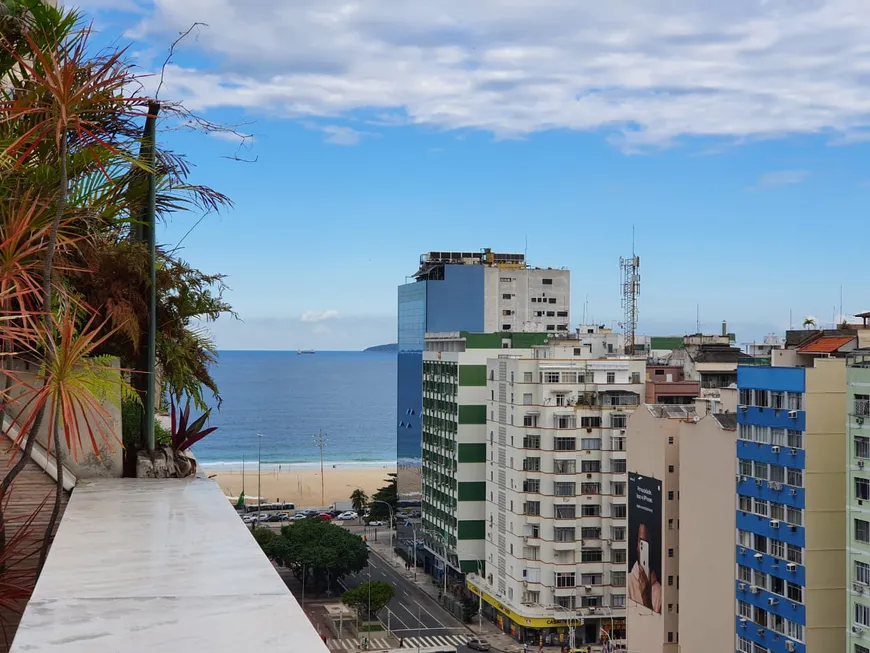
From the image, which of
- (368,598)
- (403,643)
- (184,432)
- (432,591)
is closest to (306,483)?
(432,591)

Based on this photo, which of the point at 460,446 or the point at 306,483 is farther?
the point at 306,483

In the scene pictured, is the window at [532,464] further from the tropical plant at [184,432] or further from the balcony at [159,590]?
the balcony at [159,590]

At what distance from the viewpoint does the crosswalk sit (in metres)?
38.4

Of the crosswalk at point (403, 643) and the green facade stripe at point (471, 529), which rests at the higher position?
the green facade stripe at point (471, 529)

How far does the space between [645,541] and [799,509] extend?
8296 millimetres

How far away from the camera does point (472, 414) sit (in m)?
46.8

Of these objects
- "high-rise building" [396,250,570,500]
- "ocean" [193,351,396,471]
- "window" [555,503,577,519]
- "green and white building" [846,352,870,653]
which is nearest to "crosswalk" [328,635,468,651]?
"window" [555,503,577,519]

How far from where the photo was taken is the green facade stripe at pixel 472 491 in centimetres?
4647

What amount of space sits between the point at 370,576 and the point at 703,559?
2513 cm

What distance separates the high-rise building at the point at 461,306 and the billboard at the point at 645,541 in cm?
2910

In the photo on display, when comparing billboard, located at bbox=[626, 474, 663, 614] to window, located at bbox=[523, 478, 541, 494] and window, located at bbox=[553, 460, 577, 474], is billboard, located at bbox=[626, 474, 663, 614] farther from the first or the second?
window, located at bbox=[523, 478, 541, 494]

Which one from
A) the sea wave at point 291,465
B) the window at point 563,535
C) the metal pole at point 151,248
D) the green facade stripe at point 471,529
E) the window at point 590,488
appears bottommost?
the sea wave at point 291,465

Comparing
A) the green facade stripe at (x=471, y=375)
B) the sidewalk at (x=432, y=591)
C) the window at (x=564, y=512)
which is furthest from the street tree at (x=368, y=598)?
the green facade stripe at (x=471, y=375)

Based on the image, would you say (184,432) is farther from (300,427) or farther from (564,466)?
(300,427)
